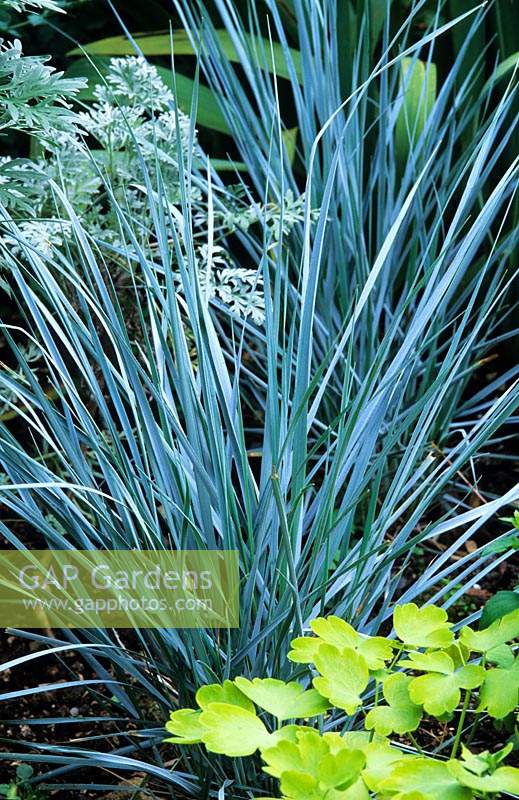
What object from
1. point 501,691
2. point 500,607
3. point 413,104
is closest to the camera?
point 501,691

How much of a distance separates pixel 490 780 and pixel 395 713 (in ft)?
0.40

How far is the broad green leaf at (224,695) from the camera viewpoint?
0.80 meters

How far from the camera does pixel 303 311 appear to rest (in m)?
1.02

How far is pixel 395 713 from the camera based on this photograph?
0.80 meters

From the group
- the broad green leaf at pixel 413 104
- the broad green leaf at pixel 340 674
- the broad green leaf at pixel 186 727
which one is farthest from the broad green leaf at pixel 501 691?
the broad green leaf at pixel 413 104

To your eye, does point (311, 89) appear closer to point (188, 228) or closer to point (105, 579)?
point (188, 228)

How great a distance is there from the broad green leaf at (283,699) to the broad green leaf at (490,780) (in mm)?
124

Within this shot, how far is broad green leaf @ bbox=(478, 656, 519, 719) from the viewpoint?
0.78m

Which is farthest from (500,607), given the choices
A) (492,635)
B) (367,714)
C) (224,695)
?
(224,695)

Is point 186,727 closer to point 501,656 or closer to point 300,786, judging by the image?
point 300,786

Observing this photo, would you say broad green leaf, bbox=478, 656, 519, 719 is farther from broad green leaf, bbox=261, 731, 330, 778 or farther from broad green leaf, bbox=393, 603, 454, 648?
broad green leaf, bbox=261, 731, 330, 778

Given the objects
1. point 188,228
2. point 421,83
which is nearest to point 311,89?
point 421,83

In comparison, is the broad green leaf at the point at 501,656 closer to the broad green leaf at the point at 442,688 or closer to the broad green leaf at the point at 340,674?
the broad green leaf at the point at 442,688

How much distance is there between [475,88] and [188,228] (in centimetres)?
110
